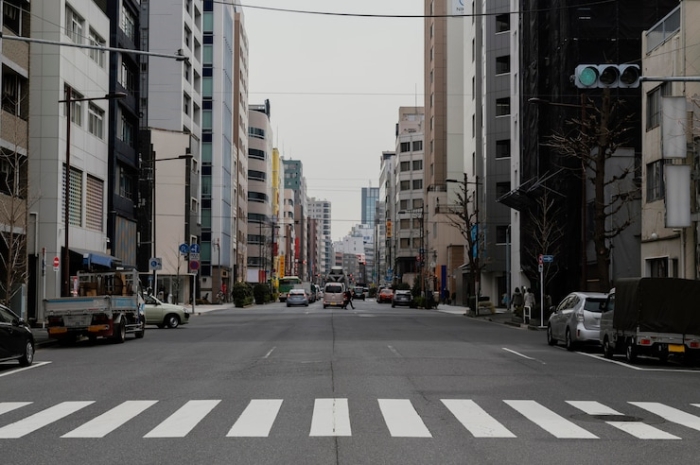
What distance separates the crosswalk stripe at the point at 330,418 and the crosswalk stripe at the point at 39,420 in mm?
3434

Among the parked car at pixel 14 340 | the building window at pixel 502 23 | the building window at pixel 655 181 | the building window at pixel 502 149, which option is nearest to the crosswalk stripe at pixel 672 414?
the parked car at pixel 14 340

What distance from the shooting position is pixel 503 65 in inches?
3044

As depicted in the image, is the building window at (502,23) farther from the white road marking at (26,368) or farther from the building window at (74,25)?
the white road marking at (26,368)

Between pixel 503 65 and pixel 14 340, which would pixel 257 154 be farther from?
pixel 14 340

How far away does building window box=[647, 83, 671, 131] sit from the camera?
34031 mm

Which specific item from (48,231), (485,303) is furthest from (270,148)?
(48,231)

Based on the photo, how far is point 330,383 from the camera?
1569 cm

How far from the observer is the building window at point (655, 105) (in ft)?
112

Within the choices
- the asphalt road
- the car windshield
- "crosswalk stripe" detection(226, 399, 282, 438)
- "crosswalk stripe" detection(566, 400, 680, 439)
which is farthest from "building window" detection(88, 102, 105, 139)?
"crosswalk stripe" detection(566, 400, 680, 439)

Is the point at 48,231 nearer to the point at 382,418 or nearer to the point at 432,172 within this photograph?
the point at 382,418

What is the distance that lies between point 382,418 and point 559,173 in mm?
41163

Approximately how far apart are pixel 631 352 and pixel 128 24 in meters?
42.3

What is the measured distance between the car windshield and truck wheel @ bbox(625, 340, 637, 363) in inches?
120

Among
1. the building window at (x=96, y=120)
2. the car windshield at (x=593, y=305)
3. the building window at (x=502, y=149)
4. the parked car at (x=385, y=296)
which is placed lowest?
the parked car at (x=385, y=296)
